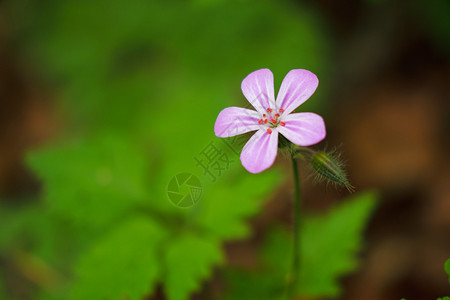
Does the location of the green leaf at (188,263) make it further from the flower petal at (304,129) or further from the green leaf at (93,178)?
the flower petal at (304,129)

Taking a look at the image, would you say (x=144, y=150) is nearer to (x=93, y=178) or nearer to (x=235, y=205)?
(x=93, y=178)

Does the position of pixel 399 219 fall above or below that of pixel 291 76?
above

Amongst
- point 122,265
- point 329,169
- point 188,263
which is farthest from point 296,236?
point 122,265

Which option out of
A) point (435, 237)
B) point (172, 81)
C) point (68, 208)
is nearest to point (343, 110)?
point (435, 237)

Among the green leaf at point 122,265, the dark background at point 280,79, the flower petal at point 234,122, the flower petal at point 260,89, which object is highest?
the dark background at point 280,79

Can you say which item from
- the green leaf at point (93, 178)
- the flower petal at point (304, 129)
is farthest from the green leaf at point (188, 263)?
the flower petal at point (304, 129)

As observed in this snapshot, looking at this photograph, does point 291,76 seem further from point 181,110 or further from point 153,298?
point 153,298

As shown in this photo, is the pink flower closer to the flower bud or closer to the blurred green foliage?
the flower bud

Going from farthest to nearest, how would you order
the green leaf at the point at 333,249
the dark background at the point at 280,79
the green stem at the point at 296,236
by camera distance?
the dark background at the point at 280,79, the green leaf at the point at 333,249, the green stem at the point at 296,236
